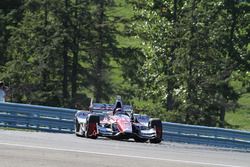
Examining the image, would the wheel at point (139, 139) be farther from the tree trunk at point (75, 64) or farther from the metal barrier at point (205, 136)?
the tree trunk at point (75, 64)

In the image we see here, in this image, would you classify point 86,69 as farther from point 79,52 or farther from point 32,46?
point 32,46

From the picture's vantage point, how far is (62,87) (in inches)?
1524

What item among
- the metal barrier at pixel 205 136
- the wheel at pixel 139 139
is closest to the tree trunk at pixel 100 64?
the metal barrier at pixel 205 136

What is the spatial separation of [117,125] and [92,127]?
2.61ft

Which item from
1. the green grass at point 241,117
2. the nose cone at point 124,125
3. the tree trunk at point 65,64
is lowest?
the green grass at point 241,117

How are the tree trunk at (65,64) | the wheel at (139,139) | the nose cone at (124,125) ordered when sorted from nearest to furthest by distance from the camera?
the nose cone at (124,125) → the wheel at (139,139) → the tree trunk at (65,64)

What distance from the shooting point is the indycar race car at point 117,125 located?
20.2 meters

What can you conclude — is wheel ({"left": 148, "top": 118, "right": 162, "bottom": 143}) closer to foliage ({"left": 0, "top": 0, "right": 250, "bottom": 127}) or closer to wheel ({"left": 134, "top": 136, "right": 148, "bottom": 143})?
wheel ({"left": 134, "top": 136, "right": 148, "bottom": 143})

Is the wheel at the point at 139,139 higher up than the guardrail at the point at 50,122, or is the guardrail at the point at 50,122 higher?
the guardrail at the point at 50,122

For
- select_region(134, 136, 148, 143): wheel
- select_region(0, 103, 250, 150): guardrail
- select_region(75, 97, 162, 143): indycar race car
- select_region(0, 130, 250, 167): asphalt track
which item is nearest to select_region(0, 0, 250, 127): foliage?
select_region(0, 103, 250, 150): guardrail

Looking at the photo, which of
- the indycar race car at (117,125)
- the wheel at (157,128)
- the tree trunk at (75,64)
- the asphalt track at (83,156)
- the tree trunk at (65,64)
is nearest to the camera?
the asphalt track at (83,156)

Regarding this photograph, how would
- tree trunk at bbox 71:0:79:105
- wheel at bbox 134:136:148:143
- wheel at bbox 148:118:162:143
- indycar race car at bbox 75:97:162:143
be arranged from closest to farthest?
indycar race car at bbox 75:97:162:143
wheel at bbox 134:136:148:143
wheel at bbox 148:118:162:143
tree trunk at bbox 71:0:79:105

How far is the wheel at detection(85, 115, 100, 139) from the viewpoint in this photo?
2027 cm

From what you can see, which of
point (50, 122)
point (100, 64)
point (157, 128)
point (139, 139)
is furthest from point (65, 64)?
point (139, 139)
